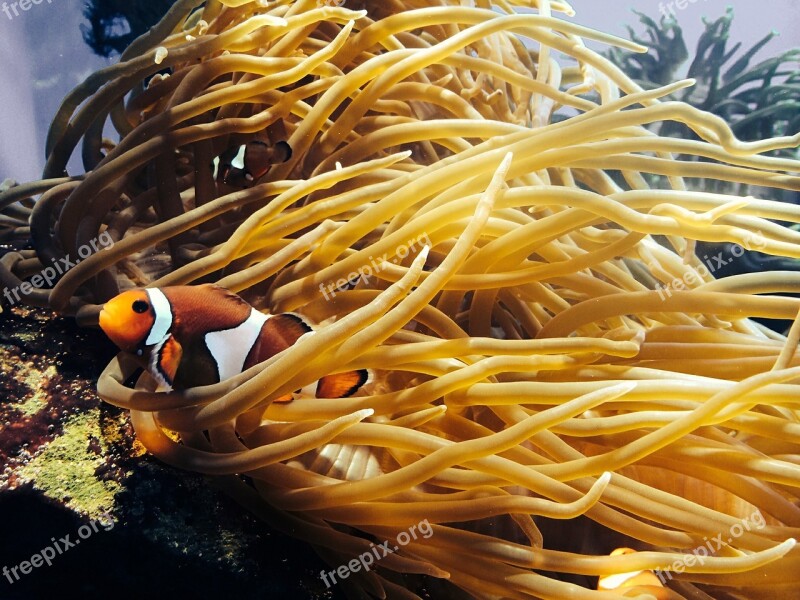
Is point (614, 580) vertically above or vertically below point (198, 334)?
below

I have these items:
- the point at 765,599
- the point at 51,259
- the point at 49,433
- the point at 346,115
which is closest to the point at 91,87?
the point at 51,259

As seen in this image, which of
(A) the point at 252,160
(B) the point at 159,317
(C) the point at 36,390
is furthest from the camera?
(A) the point at 252,160

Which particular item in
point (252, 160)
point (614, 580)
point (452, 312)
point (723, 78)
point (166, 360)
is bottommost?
point (614, 580)

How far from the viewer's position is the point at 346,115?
1075mm

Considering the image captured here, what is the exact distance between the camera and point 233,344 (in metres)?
0.74

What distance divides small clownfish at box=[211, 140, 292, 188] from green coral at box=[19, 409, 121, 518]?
1.54ft

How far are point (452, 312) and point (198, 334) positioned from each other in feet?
1.34

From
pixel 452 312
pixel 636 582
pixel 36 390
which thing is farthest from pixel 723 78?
pixel 36 390

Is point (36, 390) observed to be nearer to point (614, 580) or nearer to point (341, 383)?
point (341, 383)

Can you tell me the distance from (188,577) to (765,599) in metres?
0.79

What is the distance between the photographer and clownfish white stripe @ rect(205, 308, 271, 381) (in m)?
0.73

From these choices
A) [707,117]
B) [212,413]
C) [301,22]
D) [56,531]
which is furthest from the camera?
[301,22]

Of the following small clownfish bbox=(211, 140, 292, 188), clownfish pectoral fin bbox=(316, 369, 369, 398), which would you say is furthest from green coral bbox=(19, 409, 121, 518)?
small clownfish bbox=(211, 140, 292, 188)

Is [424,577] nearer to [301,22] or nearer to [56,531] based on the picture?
[56,531]
